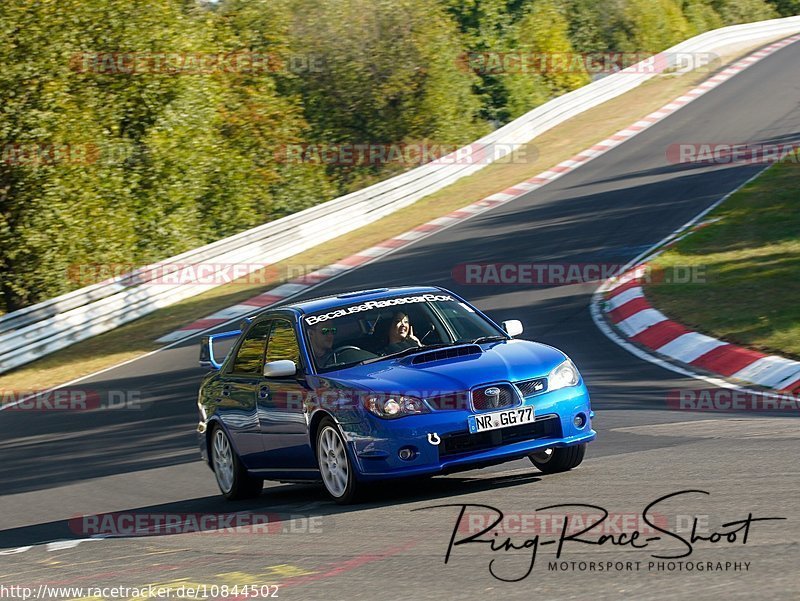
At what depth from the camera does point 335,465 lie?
319 inches

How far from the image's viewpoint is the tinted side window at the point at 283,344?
29.1 ft

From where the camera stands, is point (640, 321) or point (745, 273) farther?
point (745, 273)

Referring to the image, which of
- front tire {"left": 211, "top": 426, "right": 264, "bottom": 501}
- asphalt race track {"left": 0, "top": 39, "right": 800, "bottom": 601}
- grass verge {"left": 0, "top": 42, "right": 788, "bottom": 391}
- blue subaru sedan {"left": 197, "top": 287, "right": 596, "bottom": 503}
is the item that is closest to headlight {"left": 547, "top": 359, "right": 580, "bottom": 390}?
blue subaru sedan {"left": 197, "top": 287, "right": 596, "bottom": 503}

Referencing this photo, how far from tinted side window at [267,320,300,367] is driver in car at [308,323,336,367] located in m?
0.13

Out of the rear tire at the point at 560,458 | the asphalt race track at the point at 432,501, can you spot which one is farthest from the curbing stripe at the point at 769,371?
the rear tire at the point at 560,458

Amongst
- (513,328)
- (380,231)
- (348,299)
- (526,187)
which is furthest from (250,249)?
(513,328)

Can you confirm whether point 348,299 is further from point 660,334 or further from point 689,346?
point 660,334

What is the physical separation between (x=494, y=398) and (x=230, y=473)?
8.97 feet

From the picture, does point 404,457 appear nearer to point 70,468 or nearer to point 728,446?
point 728,446

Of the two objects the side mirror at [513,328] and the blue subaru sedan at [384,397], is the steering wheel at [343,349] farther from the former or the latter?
the side mirror at [513,328]

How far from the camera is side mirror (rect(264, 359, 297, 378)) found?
8.47 meters

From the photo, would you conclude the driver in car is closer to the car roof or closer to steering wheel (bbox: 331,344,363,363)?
steering wheel (bbox: 331,344,363,363)

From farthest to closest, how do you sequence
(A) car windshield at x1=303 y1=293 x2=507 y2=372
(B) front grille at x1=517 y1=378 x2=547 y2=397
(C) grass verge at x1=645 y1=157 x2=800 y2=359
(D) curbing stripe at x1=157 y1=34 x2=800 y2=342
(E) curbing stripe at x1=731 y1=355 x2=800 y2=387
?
(D) curbing stripe at x1=157 y1=34 x2=800 y2=342 → (C) grass verge at x1=645 y1=157 x2=800 y2=359 → (E) curbing stripe at x1=731 y1=355 x2=800 y2=387 → (A) car windshield at x1=303 y1=293 x2=507 y2=372 → (B) front grille at x1=517 y1=378 x2=547 y2=397

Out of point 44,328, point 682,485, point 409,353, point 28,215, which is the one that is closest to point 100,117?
point 28,215
